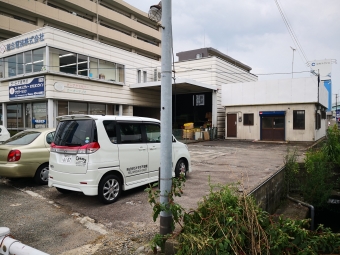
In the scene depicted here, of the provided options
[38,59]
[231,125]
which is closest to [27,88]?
[38,59]

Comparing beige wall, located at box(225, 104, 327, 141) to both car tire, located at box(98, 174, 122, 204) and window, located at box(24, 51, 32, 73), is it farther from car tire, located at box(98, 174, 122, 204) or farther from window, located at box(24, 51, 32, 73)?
car tire, located at box(98, 174, 122, 204)

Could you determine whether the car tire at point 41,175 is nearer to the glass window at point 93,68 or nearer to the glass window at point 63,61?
the glass window at point 63,61

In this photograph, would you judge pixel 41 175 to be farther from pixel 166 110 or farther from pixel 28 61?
pixel 28 61

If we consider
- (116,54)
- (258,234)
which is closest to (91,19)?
(116,54)

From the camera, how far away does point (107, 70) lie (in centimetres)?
1797

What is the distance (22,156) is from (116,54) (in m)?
13.6

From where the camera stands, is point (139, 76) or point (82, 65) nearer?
point (82, 65)

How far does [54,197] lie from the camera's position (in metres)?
5.72

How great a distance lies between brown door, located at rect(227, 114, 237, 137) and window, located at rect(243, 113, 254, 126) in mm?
850

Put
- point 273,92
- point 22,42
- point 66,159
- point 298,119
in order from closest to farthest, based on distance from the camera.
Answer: point 66,159, point 22,42, point 298,119, point 273,92

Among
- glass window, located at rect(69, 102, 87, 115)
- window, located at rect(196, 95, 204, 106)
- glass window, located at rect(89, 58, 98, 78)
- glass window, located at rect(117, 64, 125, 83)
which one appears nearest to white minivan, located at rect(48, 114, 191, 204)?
glass window, located at rect(69, 102, 87, 115)

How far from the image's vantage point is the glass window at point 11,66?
16.3m

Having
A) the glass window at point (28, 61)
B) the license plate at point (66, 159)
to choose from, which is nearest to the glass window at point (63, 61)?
the glass window at point (28, 61)

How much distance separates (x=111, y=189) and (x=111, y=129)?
1.24 metres
